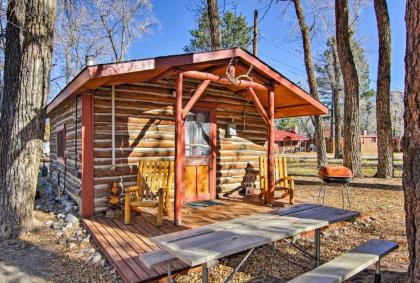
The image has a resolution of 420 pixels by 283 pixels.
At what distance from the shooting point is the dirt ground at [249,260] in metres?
3.35

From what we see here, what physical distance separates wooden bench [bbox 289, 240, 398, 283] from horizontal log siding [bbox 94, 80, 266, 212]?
12.9ft

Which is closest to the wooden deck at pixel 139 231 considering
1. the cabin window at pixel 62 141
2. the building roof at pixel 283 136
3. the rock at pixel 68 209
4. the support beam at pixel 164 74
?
the rock at pixel 68 209

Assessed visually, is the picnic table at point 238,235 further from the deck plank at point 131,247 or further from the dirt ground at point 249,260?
the dirt ground at point 249,260

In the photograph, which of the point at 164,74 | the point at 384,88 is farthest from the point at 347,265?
the point at 384,88

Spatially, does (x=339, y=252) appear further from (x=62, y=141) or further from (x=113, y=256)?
(x=62, y=141)

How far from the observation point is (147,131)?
5.73 metres

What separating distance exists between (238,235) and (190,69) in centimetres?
307

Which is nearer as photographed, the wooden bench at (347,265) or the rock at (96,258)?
the wooden bench at (347,265)

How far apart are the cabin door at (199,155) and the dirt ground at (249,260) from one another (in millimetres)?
2387

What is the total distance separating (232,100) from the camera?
22.7ft

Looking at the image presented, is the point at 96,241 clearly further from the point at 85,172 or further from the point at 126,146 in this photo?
the point at 126,146

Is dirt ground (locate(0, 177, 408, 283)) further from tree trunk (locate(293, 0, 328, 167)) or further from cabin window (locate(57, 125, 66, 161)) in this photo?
tree trunk (locate(293, 0, 328, 167))

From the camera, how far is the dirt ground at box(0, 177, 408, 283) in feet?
11.0

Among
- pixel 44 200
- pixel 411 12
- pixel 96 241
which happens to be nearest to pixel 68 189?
pixel 44 200
